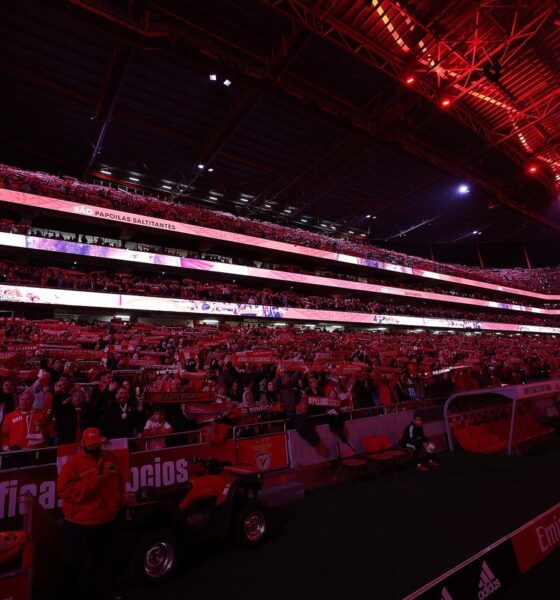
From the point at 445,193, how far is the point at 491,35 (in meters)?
16.9

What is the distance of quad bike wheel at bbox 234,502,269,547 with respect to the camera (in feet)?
13.9

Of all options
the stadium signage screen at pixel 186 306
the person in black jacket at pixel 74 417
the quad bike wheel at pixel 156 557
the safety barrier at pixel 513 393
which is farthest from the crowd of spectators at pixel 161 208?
the quad bike wheel at pixel 156 557

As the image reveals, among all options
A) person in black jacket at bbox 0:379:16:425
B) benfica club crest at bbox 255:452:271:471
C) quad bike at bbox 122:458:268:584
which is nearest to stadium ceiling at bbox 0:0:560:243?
person in black jacket at bbox 0:379:16:425

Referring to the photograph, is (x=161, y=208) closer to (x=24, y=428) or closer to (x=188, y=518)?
(x=24, y=428)

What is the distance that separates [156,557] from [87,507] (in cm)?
95

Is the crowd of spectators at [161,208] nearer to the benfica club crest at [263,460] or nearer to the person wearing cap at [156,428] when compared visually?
the person wearing cap at [156,428]

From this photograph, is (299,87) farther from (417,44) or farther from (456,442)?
(456,442)

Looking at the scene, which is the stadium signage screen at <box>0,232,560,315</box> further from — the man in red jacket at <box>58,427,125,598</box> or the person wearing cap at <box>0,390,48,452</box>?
the man in red jacket at <box>58,427,125,598</box>

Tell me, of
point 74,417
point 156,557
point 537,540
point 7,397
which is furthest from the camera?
point 7,397

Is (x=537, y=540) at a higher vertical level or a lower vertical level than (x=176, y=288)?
lower

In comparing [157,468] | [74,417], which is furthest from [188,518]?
[74,417]

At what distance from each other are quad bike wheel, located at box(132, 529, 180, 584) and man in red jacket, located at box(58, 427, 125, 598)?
0.97 feet

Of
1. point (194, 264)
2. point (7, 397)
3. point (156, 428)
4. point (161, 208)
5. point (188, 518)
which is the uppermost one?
point (161, 208)

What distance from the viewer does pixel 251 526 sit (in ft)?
14.5
